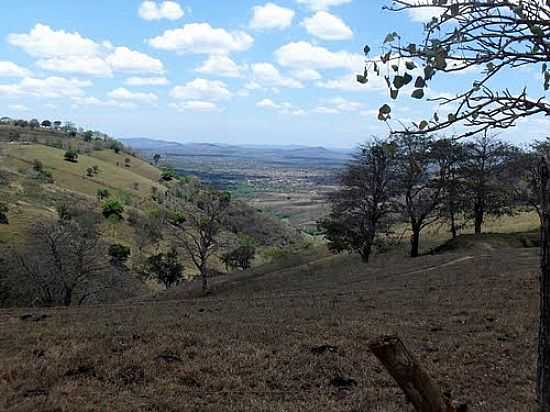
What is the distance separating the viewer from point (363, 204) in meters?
37.7

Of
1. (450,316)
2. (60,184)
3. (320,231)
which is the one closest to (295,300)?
(450,316)

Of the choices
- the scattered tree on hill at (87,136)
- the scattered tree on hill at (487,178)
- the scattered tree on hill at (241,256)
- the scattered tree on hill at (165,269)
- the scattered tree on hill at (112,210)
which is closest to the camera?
the scattered tree on hill at (487,178)

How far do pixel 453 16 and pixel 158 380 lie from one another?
6.49m

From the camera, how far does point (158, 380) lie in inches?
311

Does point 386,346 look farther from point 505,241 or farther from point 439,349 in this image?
point 505,241

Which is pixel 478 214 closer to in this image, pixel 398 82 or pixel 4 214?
pixel 398 82

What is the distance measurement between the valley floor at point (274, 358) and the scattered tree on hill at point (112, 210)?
70152 millimetres

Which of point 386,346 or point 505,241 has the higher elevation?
point 386,346

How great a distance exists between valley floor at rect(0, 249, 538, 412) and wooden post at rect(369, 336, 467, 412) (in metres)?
3.66

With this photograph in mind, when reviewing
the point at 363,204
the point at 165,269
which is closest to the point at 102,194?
the point at 165,269

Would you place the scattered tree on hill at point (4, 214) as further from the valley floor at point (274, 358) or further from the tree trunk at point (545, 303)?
the tree trunk at point (545, 303)

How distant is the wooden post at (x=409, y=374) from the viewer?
10.6ft

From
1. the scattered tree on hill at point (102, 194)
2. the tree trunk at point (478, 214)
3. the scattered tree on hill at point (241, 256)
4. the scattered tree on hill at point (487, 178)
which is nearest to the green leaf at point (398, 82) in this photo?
the scattered tree on hill at point (487, 178)

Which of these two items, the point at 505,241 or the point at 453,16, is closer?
the point at 453,16
